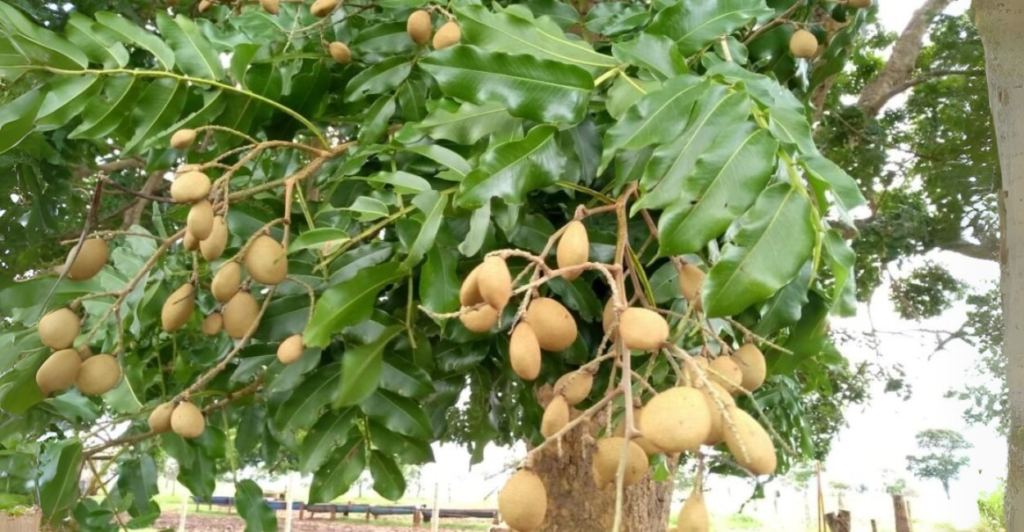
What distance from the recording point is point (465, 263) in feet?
2.66

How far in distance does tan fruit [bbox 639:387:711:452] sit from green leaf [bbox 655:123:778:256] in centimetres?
11

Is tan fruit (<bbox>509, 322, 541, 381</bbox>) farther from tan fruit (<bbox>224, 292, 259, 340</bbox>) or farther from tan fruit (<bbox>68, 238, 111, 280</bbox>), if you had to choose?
tan fruit (<bbox>68, 238, 111, 280</bbox>)

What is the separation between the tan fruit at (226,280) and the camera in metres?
0.78

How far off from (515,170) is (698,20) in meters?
0.25

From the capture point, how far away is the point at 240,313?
808 millimetres

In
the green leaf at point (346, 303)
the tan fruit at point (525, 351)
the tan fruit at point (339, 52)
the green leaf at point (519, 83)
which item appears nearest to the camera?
the tan fruit at point (525, 351)

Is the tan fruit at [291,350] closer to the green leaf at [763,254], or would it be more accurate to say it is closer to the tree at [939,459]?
the green leaf at [763,254]

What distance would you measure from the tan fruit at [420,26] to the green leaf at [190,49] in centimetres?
22

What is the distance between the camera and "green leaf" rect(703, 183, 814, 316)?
47 centimetres

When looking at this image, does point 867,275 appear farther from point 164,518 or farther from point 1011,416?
point 164,518

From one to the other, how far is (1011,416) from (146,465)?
3.77 feet

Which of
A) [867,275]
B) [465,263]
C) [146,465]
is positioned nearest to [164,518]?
[867,275]

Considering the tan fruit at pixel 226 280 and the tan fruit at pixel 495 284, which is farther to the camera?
the tan fruit at pixel 226 280

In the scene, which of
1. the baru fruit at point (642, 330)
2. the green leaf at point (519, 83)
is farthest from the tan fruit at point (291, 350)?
the baru fruit at point (642, 330)
